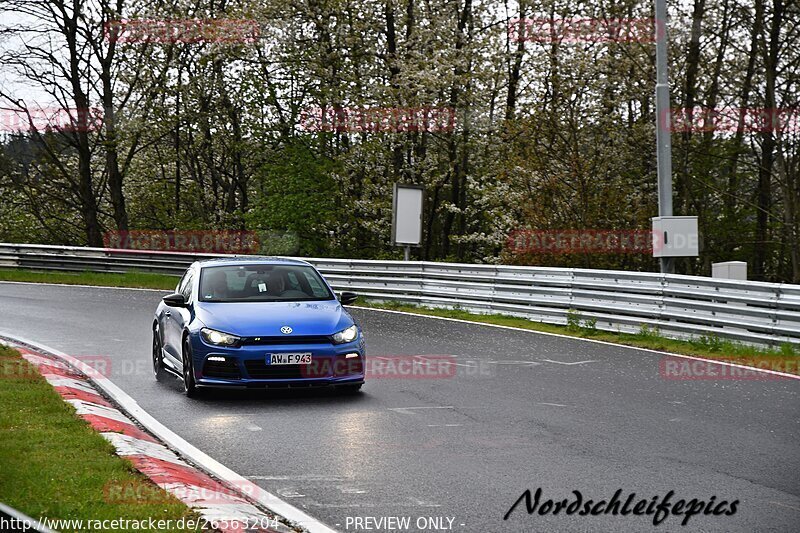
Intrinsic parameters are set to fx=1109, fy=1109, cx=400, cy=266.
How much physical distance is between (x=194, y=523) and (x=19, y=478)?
1516mm

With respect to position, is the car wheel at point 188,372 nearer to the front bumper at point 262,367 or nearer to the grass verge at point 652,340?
the front bumper at point 262,367

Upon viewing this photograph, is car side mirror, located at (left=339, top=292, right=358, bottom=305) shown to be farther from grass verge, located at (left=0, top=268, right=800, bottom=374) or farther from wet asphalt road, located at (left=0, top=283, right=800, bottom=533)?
grass verge, located at (left=0, top=268, right=800, bottom=374)

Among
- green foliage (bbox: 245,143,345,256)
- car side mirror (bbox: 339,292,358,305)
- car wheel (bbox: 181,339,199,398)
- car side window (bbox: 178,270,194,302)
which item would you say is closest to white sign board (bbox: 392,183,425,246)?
green foliage (bbox: 245,143,345,256)

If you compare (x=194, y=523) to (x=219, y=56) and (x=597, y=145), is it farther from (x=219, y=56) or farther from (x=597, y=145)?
(x=219, y=56)

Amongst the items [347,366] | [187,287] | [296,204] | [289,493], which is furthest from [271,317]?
[296,204]

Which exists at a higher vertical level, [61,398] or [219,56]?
[219,56]

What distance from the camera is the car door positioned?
38.5ft

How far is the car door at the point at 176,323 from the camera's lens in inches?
462

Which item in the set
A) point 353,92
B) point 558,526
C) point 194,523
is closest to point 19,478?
point 194,523

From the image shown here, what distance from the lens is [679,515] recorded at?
244 inches

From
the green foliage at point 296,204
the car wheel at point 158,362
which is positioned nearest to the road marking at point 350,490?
the car wheel at point 158,362

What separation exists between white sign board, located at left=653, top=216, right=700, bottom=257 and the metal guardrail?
0.48 m

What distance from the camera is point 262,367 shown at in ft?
35.5

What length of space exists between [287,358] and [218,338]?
73 centimetres
